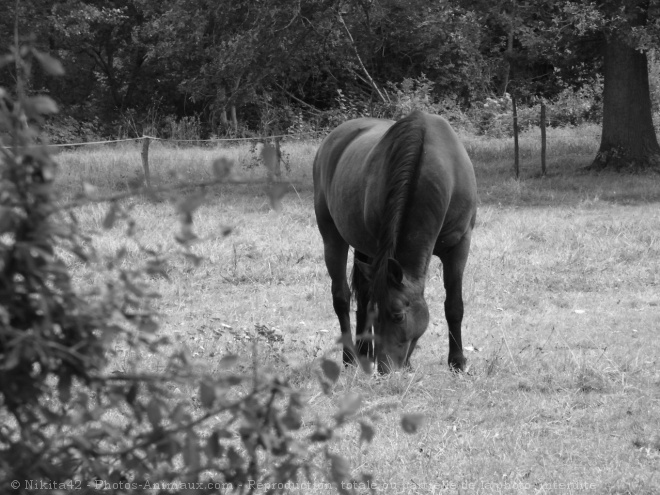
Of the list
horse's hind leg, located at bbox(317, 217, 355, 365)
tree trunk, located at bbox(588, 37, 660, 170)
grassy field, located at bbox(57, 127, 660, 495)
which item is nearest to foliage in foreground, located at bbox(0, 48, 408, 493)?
grassy field, located at bbox(57, 127, 660, 495)

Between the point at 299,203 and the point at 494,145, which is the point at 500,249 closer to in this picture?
the point at 299,203

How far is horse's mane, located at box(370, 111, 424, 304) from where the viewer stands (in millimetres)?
4562

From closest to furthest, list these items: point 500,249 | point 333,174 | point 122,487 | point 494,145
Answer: point 122,487
point 333,174
point 500,249
point 494,145

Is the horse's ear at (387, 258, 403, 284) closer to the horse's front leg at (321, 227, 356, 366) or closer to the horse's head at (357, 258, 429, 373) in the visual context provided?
the horse's head at (357, 258, 429, 373)

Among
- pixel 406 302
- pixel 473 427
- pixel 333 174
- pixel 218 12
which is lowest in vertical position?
pixel 473 427

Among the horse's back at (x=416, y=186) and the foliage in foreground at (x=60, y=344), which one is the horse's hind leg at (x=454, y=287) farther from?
the foliage in foreground at (x=60, y=344)

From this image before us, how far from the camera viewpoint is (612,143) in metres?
15.2

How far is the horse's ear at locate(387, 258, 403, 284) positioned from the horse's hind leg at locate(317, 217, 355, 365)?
1.35 metres

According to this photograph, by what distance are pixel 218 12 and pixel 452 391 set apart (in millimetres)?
12404

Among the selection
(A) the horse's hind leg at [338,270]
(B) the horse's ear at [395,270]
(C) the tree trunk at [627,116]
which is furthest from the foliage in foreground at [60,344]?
(C) the tree trunk at [627,116]


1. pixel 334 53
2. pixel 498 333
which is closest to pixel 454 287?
pixel 498 333

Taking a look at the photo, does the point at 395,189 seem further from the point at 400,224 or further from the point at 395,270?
the point at 395,270

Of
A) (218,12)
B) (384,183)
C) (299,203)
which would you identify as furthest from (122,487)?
(218,12)

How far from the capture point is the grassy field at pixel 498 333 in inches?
144
